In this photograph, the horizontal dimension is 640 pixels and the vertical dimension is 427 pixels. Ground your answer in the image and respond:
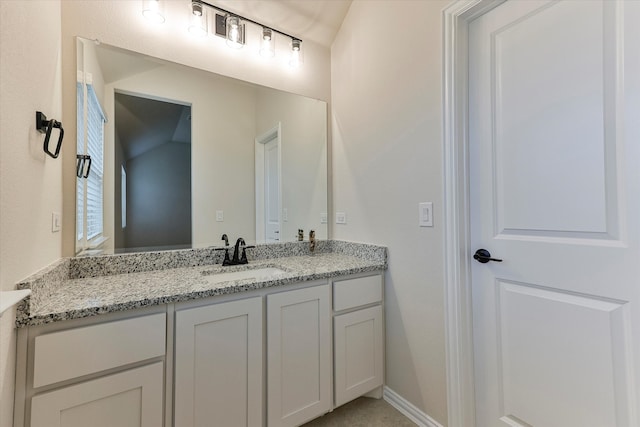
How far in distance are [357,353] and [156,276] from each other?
47.6 inches

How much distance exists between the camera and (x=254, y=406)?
131 cm

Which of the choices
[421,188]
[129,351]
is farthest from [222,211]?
[421,188]

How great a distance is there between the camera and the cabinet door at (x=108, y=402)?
93cm

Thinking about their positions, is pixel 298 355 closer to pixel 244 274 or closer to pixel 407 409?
pixel 244 274

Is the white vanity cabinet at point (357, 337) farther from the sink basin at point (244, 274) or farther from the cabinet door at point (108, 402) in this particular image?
the cabinet door at point (108, 402)

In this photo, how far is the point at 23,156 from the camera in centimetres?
94

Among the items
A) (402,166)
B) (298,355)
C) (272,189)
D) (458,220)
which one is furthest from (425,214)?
(272,189)

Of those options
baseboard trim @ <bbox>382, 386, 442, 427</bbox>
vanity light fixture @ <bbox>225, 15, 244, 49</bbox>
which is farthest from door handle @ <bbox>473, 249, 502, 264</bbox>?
vanity light fixture @ <bbox>225, 15, 244, 49</bbox>

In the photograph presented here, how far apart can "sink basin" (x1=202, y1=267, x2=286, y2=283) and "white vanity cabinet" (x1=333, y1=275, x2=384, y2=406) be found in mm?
390

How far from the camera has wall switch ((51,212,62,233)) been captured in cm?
123

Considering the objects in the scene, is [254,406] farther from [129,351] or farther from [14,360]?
[14,360]

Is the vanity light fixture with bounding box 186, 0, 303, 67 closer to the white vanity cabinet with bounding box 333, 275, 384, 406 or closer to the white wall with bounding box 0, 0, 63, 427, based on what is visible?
the white wall with bounding box 0, 0, 63, 427

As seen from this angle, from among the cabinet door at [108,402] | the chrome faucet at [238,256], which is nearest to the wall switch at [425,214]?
the chrome faucet at [238,256]

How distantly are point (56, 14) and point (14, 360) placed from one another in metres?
1.47
